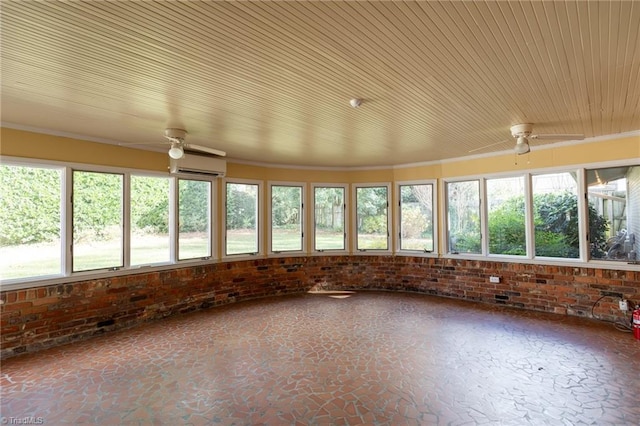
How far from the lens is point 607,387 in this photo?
9.47 feet

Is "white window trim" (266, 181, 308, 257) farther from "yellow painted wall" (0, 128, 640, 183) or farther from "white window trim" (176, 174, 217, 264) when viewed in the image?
"white window trim" (176, 174, 217, 264)

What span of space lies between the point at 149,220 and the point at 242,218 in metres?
1.76

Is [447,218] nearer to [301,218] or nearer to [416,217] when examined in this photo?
[416,217]

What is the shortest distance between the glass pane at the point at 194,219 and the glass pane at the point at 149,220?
9.1 inches

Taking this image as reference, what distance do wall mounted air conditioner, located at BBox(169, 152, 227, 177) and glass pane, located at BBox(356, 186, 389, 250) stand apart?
314 centimetres

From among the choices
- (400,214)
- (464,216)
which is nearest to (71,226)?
(400,214)

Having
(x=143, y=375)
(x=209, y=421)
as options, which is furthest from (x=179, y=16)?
(x=143, y=375)

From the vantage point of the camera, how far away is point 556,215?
5.23 m

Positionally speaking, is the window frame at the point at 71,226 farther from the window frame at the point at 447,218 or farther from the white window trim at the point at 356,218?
the window frame at the point at 447,218

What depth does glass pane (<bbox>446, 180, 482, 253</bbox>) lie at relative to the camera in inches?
240

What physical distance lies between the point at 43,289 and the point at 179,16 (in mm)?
4094

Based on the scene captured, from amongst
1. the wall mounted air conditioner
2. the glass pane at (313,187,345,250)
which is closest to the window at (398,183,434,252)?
the glass pane at (313,187,345,250)

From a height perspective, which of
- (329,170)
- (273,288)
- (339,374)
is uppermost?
(329,170)

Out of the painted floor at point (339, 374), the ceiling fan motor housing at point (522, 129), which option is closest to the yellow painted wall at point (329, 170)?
the ceiling fan motor housing at point (522, 129)
